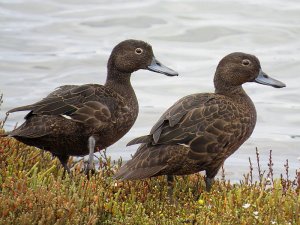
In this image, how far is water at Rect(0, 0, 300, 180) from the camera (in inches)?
674

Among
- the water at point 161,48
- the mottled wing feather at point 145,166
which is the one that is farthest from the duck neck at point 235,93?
the water at point 161,48

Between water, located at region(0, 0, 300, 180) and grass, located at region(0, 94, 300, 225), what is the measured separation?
5.55 metres

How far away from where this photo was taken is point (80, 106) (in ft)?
30.9

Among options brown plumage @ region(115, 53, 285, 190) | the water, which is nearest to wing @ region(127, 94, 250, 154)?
brown plumage @ region(115, 53, 285, 190)

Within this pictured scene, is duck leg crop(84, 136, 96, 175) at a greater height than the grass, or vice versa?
duck leg crop(84, 136, 96, 175)

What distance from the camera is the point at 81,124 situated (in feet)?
30.8

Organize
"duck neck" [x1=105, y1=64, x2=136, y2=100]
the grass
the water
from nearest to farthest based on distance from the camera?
the grass < "duck neck" [x1=105, y1=64, x2=136, y2=100] < the water

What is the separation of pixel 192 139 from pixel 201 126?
0.58ft

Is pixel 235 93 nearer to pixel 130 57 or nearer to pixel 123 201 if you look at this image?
pixel 130 57

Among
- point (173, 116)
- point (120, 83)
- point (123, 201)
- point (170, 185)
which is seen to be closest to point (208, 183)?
point (170, 185)

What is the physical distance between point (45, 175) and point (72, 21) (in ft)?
52.2

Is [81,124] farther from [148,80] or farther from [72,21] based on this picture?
[72,21]

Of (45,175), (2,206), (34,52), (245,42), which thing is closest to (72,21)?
(34,52)

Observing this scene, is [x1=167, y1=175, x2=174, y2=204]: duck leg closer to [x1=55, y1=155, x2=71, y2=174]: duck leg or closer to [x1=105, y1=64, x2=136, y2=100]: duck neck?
[x1=55, y1=155, x2=71, y2=174]: duck leg
